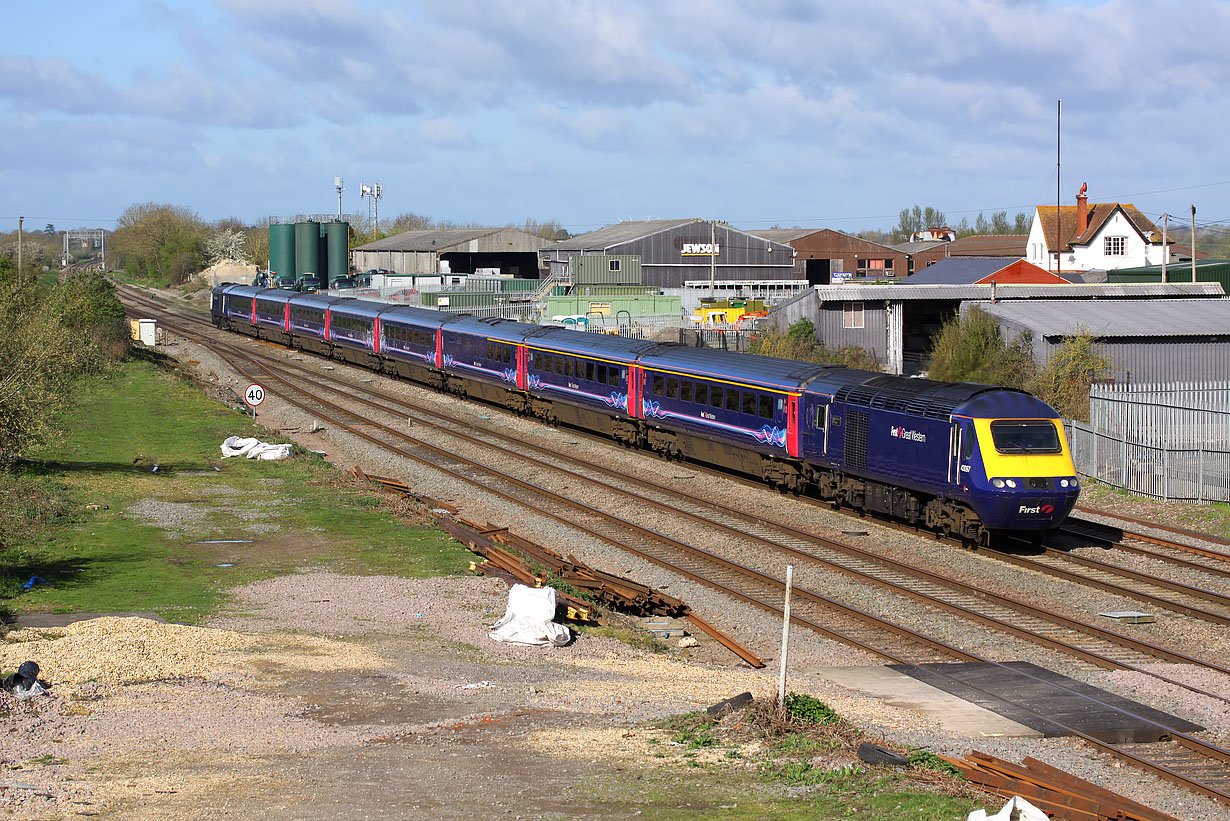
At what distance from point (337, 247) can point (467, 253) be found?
16185 mm

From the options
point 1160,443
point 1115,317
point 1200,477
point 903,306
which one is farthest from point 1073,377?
point 903,306

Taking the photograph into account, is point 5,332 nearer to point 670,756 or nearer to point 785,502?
point 785,502

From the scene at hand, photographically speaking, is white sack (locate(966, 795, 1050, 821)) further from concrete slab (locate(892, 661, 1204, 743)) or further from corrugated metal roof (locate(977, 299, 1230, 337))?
corrugated metal roof (locate(977, 299, 1230, 337))

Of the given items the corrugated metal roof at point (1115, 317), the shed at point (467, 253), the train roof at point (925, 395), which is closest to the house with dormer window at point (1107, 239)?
the shed at point (467, 253)

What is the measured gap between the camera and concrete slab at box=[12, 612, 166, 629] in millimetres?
15742

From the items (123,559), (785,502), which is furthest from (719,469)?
(123,559)

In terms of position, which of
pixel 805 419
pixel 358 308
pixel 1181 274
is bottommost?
pixel 805 419

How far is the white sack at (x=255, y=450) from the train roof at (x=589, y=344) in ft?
32.2

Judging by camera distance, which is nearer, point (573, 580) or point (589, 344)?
point (573, 580)

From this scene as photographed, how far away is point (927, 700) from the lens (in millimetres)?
14727

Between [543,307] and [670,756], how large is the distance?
6347 cm

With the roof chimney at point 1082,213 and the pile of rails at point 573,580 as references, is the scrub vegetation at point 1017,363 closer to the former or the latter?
the pile of rails at point 573,580

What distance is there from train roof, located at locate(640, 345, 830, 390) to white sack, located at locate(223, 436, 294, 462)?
1082 cm

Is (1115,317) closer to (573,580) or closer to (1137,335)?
(1137,335)
